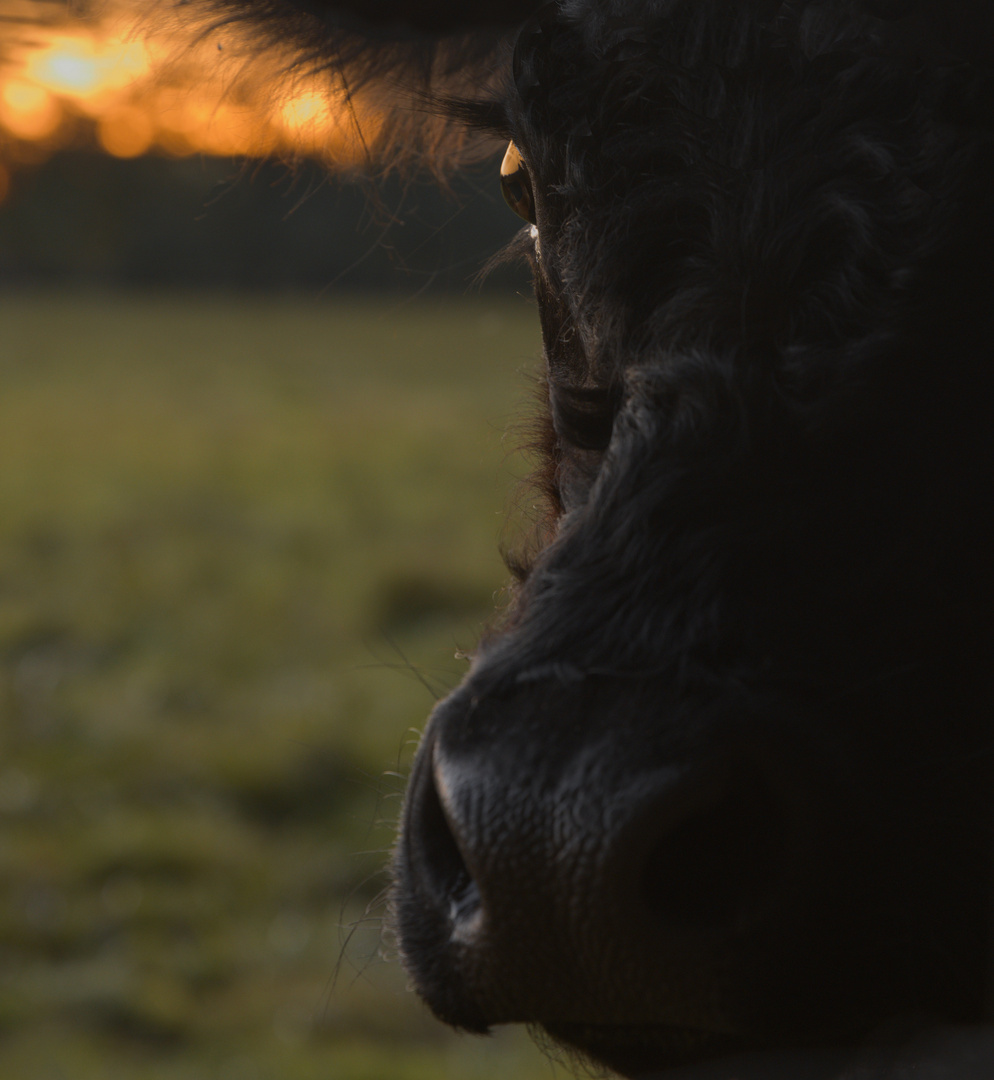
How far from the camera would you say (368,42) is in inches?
85.9

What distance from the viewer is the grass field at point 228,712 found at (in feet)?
11.1

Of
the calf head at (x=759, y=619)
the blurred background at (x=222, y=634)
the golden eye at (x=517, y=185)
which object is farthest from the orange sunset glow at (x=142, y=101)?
the calf head at (x=759, y=619)

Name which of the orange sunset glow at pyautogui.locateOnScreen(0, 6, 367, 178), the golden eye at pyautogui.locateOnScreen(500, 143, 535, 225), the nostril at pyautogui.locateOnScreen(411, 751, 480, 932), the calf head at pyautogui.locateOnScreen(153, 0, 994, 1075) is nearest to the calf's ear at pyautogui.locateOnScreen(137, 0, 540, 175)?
the orange sunset glow at pyautogui.locateOnScreen(0, 6, 367, 178)

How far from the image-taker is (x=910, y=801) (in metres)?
1.13

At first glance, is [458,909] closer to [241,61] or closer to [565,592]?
[565,592]

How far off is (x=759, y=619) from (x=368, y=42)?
1.43m

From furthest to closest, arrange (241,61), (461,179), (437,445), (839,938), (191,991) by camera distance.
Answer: (437,445) → (191,991) → (461,179) → (241,61) → (839,938)

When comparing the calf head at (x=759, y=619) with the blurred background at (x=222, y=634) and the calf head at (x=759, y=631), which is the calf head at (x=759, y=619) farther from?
the blurred background at (x=222, y=634)

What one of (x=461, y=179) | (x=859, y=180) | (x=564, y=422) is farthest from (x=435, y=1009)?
(x=461, y=179)

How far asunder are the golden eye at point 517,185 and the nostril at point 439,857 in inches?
39.1

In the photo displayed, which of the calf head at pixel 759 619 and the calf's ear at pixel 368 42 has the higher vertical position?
the calf's ear at pixel 368 42

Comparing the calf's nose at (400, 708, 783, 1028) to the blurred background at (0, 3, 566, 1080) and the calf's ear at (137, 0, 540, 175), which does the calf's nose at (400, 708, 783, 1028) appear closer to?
the blurred background at (0, 3, 566, 1080)

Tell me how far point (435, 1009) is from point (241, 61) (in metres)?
1.66

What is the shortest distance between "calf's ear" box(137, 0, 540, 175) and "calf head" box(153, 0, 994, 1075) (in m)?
0.69
